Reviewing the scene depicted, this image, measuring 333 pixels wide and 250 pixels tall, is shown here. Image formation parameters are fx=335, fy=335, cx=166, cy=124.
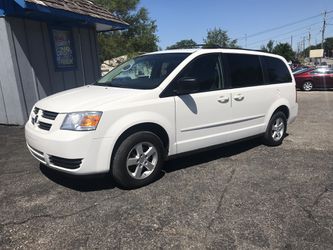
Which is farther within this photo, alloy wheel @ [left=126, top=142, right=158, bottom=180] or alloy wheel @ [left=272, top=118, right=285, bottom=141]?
alloy wheel @ [left=272, top=118, right=285, bottom=141]

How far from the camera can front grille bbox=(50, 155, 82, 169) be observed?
3.84 meters

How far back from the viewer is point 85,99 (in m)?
4.16

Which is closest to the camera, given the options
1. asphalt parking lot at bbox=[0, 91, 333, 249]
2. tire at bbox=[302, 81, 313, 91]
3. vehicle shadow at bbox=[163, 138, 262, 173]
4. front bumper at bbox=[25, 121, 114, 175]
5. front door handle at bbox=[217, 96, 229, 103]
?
asphalt parking lot at bbox=[0, 91, 333, 249]

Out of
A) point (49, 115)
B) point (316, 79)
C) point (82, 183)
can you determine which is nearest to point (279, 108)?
point (82, 183)

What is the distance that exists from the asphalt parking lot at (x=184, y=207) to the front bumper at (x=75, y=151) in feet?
1.31

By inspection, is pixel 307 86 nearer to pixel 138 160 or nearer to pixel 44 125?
pixel 138 160

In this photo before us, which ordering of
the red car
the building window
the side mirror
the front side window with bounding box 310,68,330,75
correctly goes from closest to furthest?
the side mirror → the building window → the red car → the front side window with bounding box 310,68,330,75

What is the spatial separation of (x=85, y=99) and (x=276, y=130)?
12.2ft

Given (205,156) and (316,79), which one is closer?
(205,156)

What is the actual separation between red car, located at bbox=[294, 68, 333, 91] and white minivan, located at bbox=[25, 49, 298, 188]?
44.1ft

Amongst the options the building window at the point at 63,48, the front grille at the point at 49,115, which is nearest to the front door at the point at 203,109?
the front grille at the point at 49,115

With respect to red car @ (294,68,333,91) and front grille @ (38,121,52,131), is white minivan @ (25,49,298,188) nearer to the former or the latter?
front grille @ (38,121,52,131)

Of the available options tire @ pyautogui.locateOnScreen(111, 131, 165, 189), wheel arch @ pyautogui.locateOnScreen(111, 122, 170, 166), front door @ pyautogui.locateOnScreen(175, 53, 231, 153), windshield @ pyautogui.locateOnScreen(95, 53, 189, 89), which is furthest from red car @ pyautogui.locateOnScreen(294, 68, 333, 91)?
tire @ pyautogui.locateOnScreen(111, 131, 165, 189)

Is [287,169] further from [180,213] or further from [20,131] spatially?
[20,131]
